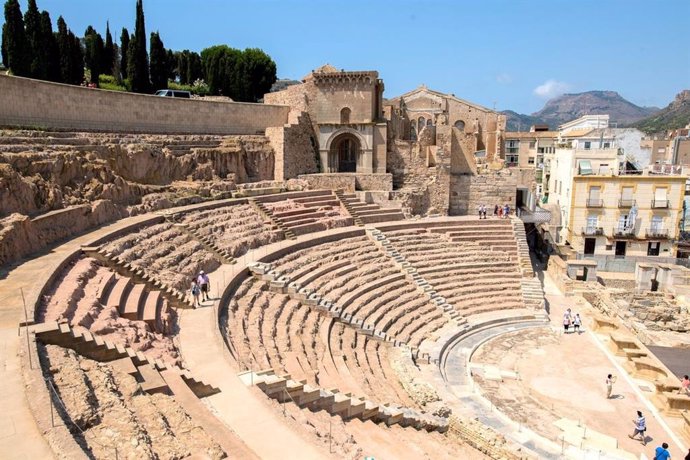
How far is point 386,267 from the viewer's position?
19.9 m

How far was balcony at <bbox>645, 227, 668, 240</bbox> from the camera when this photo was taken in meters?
26.5

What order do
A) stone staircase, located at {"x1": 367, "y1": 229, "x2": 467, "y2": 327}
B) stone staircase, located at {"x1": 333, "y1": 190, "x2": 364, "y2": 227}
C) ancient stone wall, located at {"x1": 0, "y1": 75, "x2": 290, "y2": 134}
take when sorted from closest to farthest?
ancient stone wall, located at {"x1": 0, "y1": 75, "x2": 290, "y2": 134}
stone staircase, located at {"x1": 367, "y1": 229, "x2": 467, "y2": 327}
stone staircase, located at {"x1": 333, "y1": 190, "x2": 364, "y2": 227}

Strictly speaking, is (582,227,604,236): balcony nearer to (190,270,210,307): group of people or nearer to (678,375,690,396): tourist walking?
(678,375,690,396): tourist walking

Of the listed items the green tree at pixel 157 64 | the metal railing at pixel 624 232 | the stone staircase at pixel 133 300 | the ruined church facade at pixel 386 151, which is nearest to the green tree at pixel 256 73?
the green tree at pixel 157 64

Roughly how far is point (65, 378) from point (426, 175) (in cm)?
2363

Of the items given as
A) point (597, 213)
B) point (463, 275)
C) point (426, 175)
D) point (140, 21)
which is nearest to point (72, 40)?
point (140, 21)

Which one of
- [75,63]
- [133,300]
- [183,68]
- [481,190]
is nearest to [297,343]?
[133,300]

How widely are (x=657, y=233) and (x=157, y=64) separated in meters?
33.5

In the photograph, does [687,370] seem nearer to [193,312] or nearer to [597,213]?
[597,213]

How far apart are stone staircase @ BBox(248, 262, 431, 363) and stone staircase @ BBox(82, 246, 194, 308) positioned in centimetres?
314

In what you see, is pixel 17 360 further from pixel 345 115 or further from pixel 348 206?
pixel 345 115

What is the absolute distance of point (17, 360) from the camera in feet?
23.7

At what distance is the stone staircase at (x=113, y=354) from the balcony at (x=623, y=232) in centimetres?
2539

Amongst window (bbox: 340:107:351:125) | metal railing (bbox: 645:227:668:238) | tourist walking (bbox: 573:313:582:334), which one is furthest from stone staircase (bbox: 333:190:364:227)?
metal railing (bbox: 645:227:668:238)
